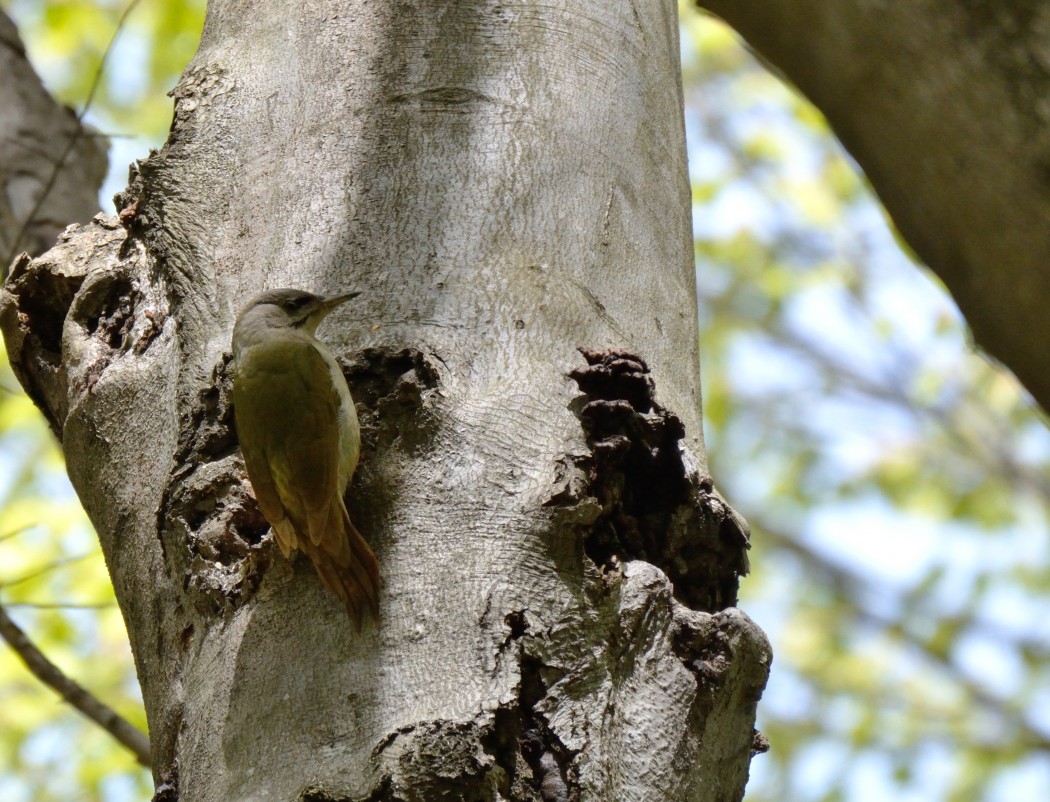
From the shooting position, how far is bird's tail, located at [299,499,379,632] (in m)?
1.56

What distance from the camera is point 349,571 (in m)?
1.57

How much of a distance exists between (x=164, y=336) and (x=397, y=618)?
796mm

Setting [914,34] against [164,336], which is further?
[914,34]

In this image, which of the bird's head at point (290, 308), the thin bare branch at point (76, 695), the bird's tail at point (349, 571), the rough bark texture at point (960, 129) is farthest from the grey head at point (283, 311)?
the rough bark texture at point (960, 129)

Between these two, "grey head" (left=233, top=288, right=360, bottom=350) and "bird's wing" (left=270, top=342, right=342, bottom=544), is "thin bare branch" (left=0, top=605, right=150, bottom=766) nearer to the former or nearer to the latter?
"bird's wing" (left=270, top=342, right=342, bottom=544)

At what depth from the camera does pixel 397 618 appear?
1550 millimetres

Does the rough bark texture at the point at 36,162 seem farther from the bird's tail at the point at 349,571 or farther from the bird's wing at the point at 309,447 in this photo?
the bird's tail at the point at 349,571

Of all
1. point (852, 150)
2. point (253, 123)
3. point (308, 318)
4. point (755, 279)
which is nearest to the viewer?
point (308, 318)

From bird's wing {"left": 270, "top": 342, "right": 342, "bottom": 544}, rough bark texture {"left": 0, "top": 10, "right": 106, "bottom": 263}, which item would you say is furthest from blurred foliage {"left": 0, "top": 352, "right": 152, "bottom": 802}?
bird's wing {"left": 270, "top": 342, "right": 342, "bottom": 544}

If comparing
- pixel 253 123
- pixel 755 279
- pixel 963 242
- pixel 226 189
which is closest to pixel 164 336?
pixel 226 189

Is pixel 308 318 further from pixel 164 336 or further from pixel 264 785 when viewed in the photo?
pixel 264 785

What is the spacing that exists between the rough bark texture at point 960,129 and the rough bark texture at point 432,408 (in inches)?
37.2

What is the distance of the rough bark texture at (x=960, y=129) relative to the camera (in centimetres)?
287

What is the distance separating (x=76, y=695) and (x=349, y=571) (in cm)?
178
